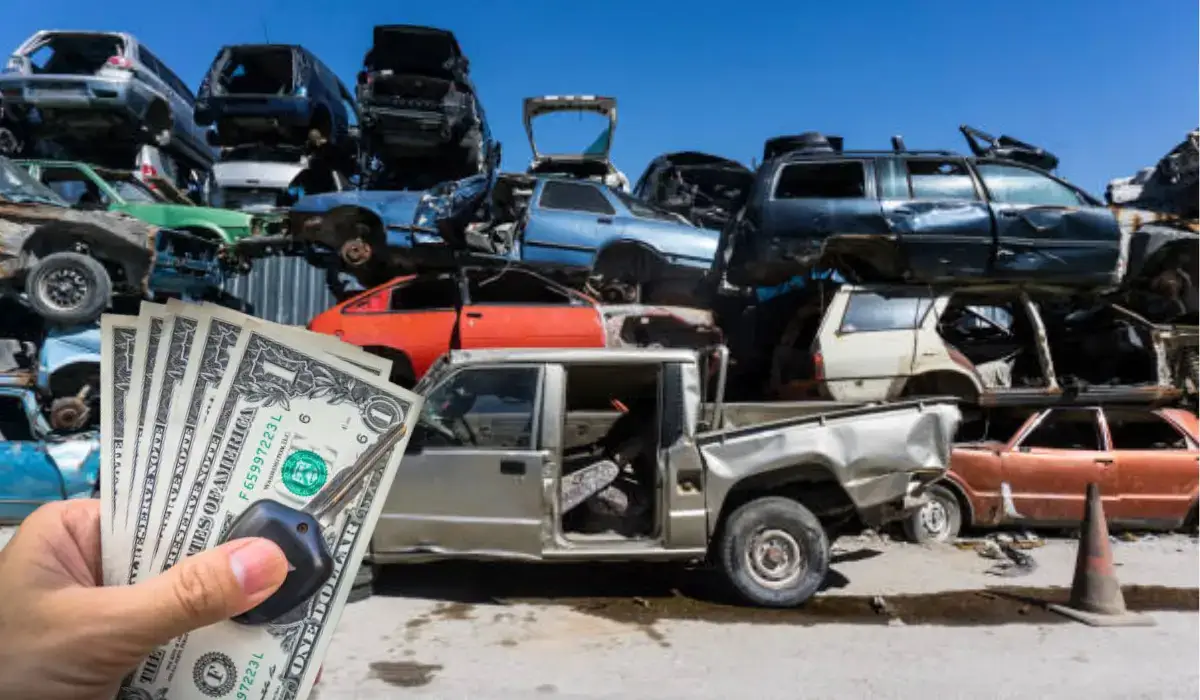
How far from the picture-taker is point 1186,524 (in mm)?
6836

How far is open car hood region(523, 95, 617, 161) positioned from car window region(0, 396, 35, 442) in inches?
293

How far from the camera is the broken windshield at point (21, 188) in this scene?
8273 mm

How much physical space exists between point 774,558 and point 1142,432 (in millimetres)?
4625

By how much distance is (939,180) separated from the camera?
752cm

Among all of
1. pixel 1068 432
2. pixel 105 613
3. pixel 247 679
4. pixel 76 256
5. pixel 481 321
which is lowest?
pixel 1068 432

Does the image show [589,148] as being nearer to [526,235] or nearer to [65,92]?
[526,235]

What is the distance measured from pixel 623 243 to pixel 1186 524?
5.92m

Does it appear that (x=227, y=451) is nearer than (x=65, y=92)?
Yes

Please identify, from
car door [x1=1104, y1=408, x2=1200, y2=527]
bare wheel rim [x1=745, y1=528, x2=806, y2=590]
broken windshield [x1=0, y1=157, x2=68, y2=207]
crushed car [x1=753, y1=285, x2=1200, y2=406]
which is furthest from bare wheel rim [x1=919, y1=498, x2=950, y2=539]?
broken windshield [x1=0, y1=157, x2=68, y2=207]

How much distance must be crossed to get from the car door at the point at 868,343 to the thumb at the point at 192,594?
20.3ft

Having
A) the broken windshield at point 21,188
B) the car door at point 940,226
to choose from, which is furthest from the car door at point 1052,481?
the broken windshield at point 21,188

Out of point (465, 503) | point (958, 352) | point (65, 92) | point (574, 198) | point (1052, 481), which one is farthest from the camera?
point (65, 92)

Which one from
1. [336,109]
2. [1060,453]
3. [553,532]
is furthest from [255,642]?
[336,109]

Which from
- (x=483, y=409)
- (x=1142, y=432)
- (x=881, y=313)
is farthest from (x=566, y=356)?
(x=1142, y=432)
